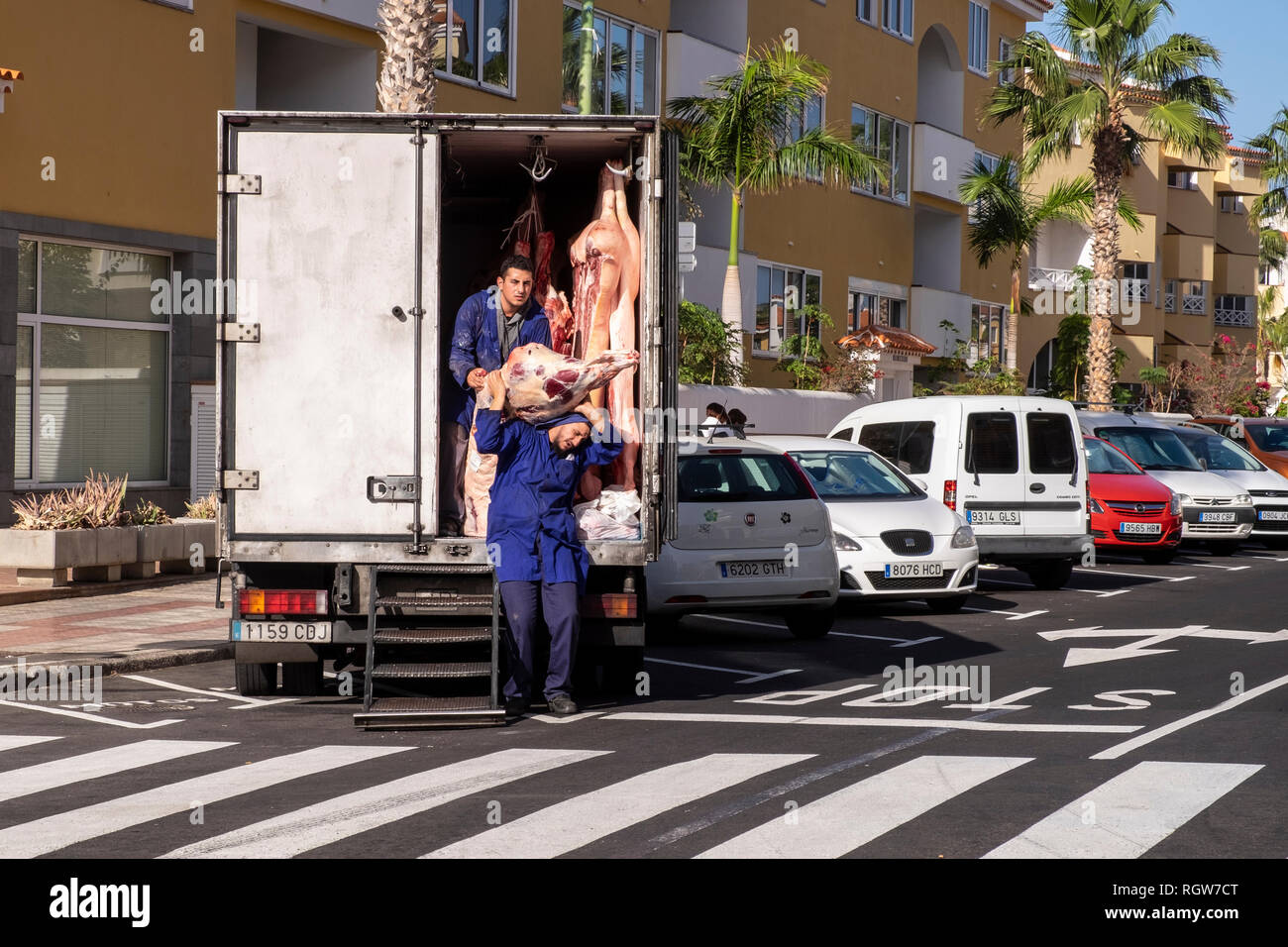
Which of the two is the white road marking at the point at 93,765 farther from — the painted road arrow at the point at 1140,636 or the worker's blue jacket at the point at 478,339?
the painted road arrow at the point at 1140,636

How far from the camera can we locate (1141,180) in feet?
208

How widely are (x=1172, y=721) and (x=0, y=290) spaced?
12.9 m

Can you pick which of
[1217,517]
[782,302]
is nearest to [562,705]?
[1217,517]

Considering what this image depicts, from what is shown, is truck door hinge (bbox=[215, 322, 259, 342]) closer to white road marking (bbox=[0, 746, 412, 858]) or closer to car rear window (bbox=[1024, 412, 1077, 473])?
white road marking (bbox=[0, 746, 412, 858])

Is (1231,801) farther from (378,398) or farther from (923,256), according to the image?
(923,256)

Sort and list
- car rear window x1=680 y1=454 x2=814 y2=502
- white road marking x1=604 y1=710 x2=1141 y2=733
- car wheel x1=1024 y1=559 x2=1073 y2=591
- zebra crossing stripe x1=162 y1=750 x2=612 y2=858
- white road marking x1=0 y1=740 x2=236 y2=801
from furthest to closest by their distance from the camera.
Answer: car wheel x1=1024 y1=559 x2=1073 y2=591
car rear window x1=680 y1=454 x2=814 y2=502
white road marking x1=604 y1=710 x2=1141 y2=733
white road marking x1=0 y1=740 x2=236 y2=801
zebra crossing stripe x1=162 y1=750 x2=612 y2=858

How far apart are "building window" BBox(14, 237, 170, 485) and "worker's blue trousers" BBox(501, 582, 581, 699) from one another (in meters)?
10.1

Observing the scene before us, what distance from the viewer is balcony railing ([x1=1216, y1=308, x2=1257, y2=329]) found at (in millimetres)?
74750

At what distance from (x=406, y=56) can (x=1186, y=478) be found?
1333cm

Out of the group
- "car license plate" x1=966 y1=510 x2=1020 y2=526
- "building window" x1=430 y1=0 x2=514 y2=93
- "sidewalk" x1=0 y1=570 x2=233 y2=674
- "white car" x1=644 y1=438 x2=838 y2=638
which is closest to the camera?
"sidewalk" x1=0 y1=570 x2=233 y2=674

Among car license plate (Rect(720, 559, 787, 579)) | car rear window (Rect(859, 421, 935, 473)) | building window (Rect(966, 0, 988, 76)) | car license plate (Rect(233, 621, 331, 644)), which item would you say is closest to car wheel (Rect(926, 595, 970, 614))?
car rear window (Rect(859, 421, 935, 473))

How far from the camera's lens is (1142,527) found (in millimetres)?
22391

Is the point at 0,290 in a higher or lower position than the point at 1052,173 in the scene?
lower
